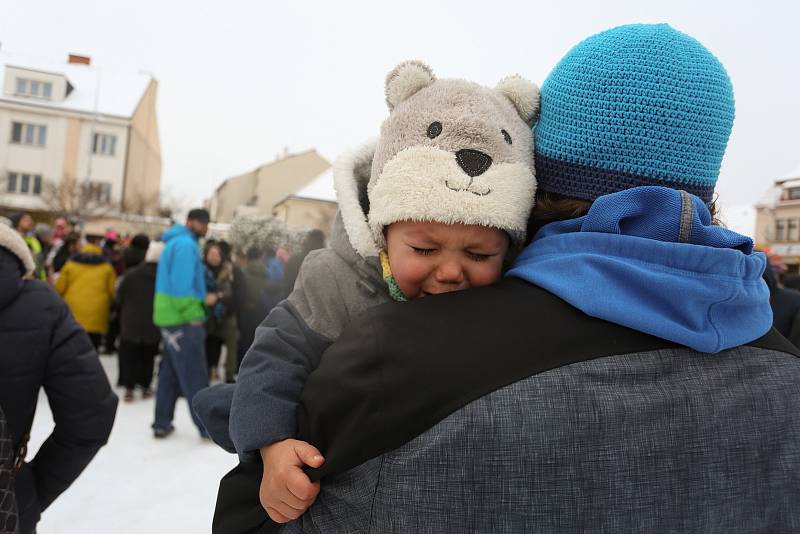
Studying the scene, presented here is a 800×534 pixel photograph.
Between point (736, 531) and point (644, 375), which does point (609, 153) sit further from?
point (736, 531)

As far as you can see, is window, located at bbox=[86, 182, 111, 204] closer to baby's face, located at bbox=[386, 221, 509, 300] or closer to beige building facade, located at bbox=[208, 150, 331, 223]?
beige building facade, located at bbox=[208, 150, 331, 223]

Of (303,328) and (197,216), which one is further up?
(197,216)

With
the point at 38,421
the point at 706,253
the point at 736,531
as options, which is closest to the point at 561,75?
the point at 706,253

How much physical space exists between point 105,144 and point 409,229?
37.8 m

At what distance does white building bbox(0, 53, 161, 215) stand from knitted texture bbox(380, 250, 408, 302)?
34571 millimetres

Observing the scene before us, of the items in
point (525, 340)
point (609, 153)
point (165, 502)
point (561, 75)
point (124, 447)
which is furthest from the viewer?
point (124, 447)

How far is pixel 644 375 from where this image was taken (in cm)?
91

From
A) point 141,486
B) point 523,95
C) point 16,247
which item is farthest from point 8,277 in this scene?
point 141,486

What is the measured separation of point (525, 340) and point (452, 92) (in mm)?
606

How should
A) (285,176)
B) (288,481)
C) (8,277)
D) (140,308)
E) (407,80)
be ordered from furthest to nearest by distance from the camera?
1. (285,176)
2. (140,308)
3. (8,277)
4. (407,80)
5. (288,481)

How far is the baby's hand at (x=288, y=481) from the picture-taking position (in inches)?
39.4

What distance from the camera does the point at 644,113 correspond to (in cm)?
105

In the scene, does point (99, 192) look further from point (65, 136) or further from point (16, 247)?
point (16, 247)

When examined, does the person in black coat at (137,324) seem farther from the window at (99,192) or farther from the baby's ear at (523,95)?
the window at (99,192)
